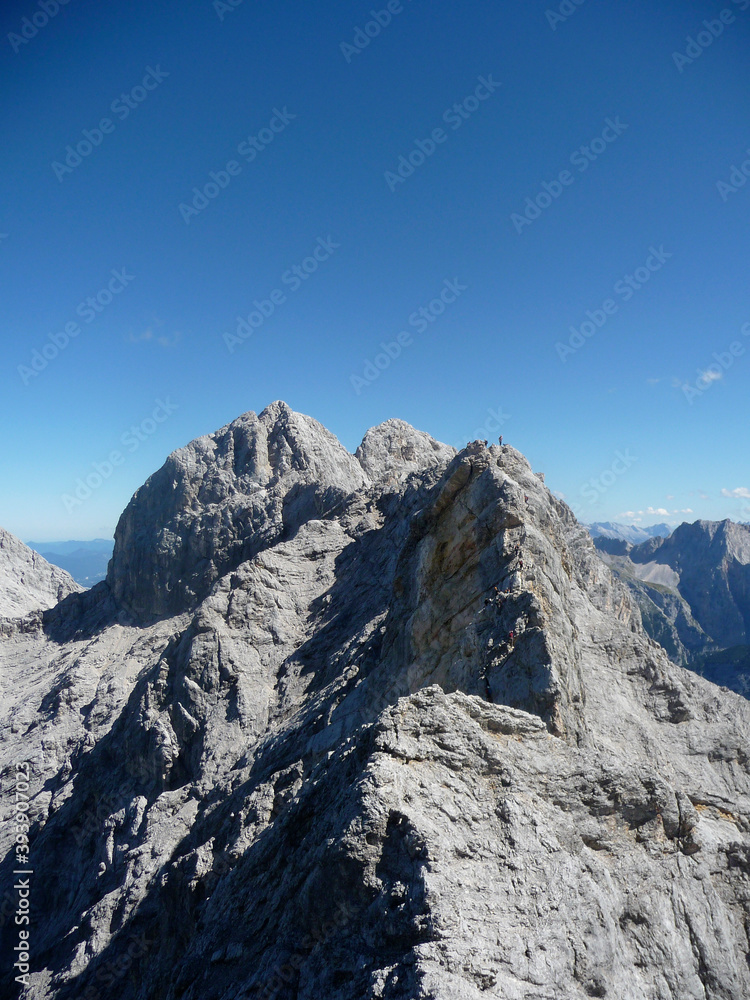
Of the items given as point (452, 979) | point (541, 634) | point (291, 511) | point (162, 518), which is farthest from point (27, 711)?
point (452, 979)

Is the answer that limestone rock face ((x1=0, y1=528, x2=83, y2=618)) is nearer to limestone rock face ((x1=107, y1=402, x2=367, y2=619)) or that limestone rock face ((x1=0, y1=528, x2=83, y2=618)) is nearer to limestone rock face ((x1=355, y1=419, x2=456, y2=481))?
limestone rock face ((x1=107, y1=402, x2=367, y2=619))

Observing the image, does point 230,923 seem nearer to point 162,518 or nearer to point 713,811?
point 713,811

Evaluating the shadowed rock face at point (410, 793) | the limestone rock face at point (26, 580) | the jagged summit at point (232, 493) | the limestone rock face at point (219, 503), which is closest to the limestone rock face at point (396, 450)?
the jagged summit at point (232, 493)

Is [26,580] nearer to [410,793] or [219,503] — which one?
[219,503]

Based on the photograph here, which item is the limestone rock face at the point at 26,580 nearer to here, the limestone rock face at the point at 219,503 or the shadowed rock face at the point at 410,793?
the limestone rock face at the point at 219,503

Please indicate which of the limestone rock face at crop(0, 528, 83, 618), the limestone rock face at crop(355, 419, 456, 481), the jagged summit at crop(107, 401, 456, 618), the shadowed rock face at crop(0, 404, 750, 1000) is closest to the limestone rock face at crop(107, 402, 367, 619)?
the jagged summit at crop(107, 401, 456, 618)
